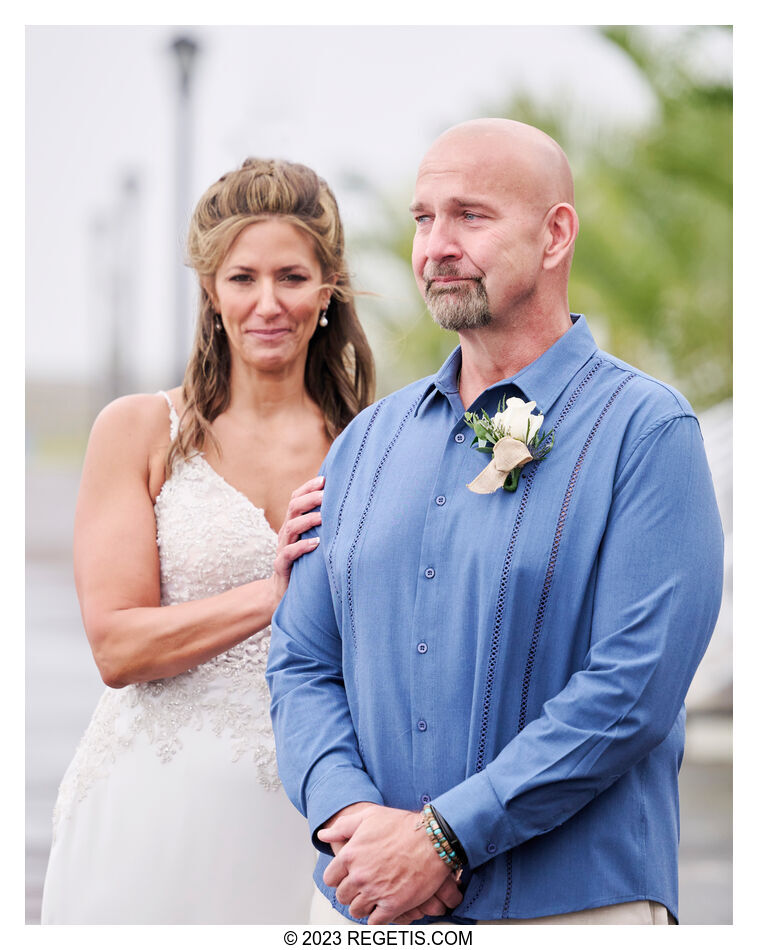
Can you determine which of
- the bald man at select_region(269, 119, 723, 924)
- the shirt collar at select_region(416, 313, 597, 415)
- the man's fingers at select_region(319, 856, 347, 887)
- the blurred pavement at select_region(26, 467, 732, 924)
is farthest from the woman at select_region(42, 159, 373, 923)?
the shirt collar at select_region(416, 313, 597, 415)

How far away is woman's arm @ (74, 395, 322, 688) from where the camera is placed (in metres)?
2.77

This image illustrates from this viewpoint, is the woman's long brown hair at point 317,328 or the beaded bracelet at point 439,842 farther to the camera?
the woman's long brown hair at point 317,328

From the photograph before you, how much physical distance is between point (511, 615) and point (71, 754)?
15.5 ft

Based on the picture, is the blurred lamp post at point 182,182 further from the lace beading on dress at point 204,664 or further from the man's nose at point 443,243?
the man's nose at point 443,243

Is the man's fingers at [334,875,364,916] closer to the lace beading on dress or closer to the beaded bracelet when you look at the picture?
the beaded bracelet

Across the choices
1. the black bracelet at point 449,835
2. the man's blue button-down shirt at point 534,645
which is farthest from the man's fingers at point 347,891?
the black bracelet at point 449,835

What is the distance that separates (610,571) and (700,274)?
7630 mm

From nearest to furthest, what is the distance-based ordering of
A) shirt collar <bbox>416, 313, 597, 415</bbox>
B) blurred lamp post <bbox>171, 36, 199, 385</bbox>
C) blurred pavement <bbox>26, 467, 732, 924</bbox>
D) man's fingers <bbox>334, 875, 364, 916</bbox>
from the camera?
man's fingers <bbox>334, 875, 364, 916</bbox>, shirt collar <bbox>416, 313, 597, 415</bbox>, blurred lamp post <bbox>171, 36, 199, 385</bbox>, blurred pavement <bbox>26, 467, 732, 924</bbox>

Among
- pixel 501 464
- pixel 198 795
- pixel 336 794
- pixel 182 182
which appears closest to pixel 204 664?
pixel 198 795

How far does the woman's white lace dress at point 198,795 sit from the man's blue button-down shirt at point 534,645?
0.57 m

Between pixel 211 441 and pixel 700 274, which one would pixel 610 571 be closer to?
pixel 211 441

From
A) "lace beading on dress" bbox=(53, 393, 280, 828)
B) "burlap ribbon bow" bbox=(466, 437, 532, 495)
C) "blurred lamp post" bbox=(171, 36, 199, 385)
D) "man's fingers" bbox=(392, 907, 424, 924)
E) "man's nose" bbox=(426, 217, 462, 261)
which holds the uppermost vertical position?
"blurred lamp post" bbox=(171, 36, 199, 385)

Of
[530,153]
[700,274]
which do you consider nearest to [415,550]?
[530,153]

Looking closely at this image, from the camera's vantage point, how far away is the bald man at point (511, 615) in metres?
2.02
